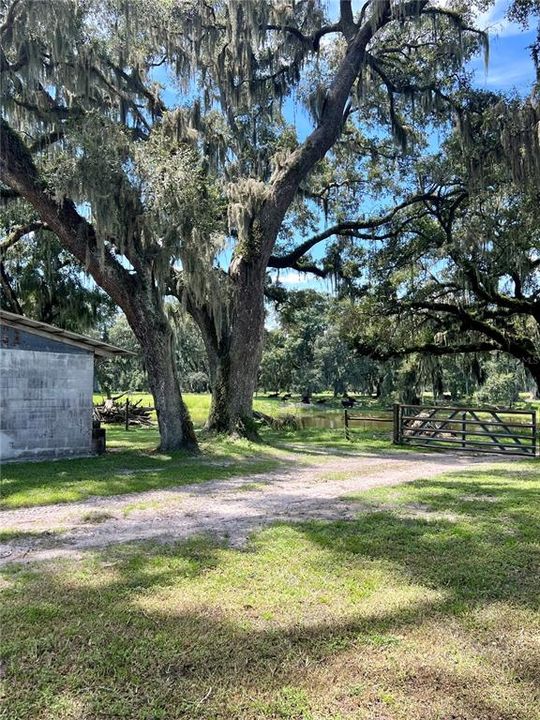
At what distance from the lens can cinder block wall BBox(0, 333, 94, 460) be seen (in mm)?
10633

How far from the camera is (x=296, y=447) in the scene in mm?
13609

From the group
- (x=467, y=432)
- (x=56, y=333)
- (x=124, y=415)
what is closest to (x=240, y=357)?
(x=56, y=333)

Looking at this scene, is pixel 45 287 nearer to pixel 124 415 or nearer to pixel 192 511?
pixel 124 415

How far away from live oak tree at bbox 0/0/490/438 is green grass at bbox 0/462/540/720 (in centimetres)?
792

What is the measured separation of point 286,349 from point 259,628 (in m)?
50.2

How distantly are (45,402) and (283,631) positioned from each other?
9485 mm

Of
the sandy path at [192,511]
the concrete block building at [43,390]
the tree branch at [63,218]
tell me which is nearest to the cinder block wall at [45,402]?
the concrete block building at [43,390]

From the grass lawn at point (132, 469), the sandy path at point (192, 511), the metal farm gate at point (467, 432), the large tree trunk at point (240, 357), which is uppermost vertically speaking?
the large tree trunk at point (240, 357)

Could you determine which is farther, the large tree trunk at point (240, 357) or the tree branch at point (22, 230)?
the tree branch at point (22, 230)

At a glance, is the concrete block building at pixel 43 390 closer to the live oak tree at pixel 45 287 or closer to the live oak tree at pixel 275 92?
the live oak tree at pixel 275 92

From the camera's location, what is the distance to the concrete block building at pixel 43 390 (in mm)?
10617

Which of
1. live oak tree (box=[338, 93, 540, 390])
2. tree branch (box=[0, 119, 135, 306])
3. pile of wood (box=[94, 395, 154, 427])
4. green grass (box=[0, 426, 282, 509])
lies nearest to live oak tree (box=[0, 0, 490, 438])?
tree branch (box=[0, 119, 135, 306])

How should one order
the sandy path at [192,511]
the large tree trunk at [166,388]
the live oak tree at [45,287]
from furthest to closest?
the live oak tree at [45,287] → the large tree trunk at [166,388] → the sandy path at [192,511]

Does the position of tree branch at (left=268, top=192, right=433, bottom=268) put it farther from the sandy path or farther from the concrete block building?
the sandy path
